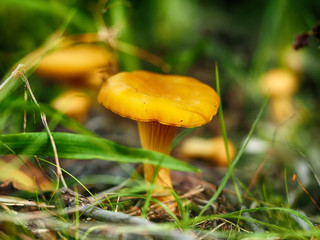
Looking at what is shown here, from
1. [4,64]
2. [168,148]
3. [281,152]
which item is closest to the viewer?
[168,148]

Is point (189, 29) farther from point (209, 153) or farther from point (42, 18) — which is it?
point (209, 153)

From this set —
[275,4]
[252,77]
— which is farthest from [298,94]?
Result: [275,4]

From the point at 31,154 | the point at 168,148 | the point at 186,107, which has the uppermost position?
the point at 186,107

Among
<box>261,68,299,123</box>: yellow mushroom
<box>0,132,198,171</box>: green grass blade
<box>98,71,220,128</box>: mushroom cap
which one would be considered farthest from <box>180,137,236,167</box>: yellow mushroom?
<box>0,132,198,171</box>: green grass blade

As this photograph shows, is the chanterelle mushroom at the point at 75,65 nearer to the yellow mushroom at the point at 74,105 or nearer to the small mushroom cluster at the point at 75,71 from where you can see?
the small mushroom cluster at the point at 75,71

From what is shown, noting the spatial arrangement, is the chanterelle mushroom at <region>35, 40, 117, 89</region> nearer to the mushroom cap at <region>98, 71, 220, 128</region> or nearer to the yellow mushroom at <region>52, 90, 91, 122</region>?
the yellow mushroom at <region>52, 90, 91, 122</region>

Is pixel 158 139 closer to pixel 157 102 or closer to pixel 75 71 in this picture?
pixel 157 102

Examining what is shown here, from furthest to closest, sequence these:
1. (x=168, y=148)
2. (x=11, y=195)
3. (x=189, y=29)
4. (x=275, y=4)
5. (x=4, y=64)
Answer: (x=189, y=29) < (x=275, y=4) < (x=4, y=64) < (x=168, y=148) < (x=11, y=195)
